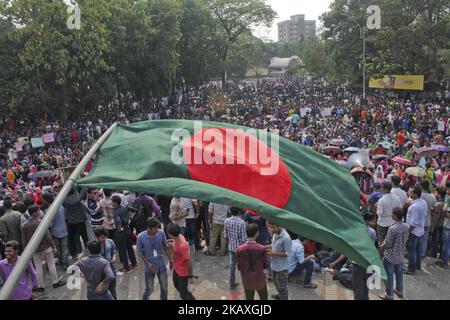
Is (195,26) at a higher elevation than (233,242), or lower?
higher

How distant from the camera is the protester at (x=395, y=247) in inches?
236

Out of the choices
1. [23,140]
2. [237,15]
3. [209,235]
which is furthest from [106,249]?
[237,15]

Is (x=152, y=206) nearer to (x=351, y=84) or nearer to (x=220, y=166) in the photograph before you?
(x=220, y=166)

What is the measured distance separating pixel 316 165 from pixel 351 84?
3797 cm

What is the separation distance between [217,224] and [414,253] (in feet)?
10.4

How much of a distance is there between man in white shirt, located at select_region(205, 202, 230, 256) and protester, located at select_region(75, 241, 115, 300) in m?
2.82

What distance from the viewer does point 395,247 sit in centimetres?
604

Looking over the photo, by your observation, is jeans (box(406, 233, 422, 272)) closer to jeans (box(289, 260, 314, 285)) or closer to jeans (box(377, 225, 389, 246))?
jeans (box(377, 225, 389, 246))

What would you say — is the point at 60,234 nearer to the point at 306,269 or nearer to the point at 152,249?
the point at 152,249

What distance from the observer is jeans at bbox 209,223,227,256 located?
7766 mm

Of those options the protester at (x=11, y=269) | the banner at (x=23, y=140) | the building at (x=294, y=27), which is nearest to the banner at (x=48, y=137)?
the banner at (x=23, y=140)

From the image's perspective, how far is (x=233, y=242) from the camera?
6430mm

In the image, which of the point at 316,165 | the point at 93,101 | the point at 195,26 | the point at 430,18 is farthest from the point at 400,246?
the point at 195,26

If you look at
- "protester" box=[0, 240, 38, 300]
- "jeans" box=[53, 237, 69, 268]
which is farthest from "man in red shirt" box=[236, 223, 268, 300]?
"jeans" box=[53, 237, 69, 268]
